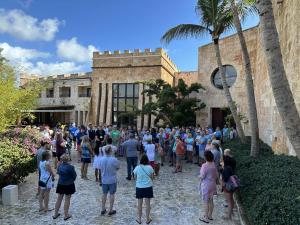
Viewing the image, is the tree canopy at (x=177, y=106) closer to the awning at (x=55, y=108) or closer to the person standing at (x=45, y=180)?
the person standing at (x=45, y=180)

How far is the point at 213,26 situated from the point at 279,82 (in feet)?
29.4

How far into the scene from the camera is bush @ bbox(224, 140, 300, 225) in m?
4.20

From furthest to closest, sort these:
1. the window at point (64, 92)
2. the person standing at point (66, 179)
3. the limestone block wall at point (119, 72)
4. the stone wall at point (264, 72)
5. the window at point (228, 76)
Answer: the window at point (64, 92) < the limestone block wall at point (119, 72) < the window at point (228, 76) < the stone wall at point (264, 72) < the person standing at point (66, 179)

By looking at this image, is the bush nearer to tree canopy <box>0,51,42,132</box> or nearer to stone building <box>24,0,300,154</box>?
stone building <box>24,0,300,154</box>

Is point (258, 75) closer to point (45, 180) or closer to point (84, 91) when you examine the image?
point (45, 180)

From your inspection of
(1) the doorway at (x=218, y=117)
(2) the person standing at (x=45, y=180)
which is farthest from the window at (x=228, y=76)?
(2) the person standing at (x=45, y=180)

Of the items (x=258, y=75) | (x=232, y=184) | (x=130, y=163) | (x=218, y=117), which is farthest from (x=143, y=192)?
(x=218, y=117)

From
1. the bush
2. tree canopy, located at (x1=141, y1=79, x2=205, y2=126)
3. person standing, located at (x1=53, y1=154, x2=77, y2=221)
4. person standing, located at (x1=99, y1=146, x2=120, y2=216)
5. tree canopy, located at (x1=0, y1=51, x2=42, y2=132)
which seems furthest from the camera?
tree canopy, located at (x1=141, y1=79, x2=205, y2=126)

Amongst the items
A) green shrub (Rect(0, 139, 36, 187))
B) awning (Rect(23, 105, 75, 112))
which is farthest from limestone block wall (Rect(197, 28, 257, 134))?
awning (Rect(23, 105, 75, 112))

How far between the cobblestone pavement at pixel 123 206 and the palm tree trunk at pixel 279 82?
11.8 ft

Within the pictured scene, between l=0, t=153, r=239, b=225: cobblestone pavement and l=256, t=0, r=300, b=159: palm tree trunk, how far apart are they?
142 inches

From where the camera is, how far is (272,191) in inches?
197

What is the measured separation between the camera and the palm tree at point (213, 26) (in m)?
12.0

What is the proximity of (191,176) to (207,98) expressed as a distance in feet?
36.3
